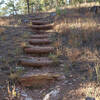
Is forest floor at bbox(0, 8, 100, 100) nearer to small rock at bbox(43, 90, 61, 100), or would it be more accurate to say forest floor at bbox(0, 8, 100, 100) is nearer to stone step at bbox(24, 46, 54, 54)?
small rock at bbox(43, 90, 61, 100)

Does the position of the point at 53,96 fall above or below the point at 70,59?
below

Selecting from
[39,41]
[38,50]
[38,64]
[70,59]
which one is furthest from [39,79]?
[39,41]

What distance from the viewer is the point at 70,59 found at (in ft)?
13.7

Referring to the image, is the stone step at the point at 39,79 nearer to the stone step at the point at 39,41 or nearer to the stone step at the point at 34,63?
the stone step at the point at 34,63

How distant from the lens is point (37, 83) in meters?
3.35

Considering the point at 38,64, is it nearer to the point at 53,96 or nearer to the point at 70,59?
the point at 70,59

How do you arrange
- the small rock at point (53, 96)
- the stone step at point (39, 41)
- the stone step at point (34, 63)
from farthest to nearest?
the stone step at point (39, 41), the stone step at point (34, 63), the small rock at point (53, 96)

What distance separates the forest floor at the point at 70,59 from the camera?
285 centimetres

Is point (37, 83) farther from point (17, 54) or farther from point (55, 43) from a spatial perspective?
point (55, 43)

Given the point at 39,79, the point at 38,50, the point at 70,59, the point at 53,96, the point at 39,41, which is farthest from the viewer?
the point at 39,41

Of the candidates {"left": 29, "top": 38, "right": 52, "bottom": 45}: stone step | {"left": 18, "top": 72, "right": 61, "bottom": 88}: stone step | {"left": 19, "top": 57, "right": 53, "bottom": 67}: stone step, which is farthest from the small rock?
{"left": 29, "top": 38, "right": 52, "bottom": 45}: stone step

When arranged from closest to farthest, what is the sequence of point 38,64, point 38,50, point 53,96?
1. point 53,96
2. point 38,64
3. point 38,50

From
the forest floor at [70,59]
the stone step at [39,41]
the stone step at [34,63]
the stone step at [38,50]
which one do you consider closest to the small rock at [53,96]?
the forest floor at [70,59]

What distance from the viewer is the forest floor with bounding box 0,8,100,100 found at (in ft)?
9.34
